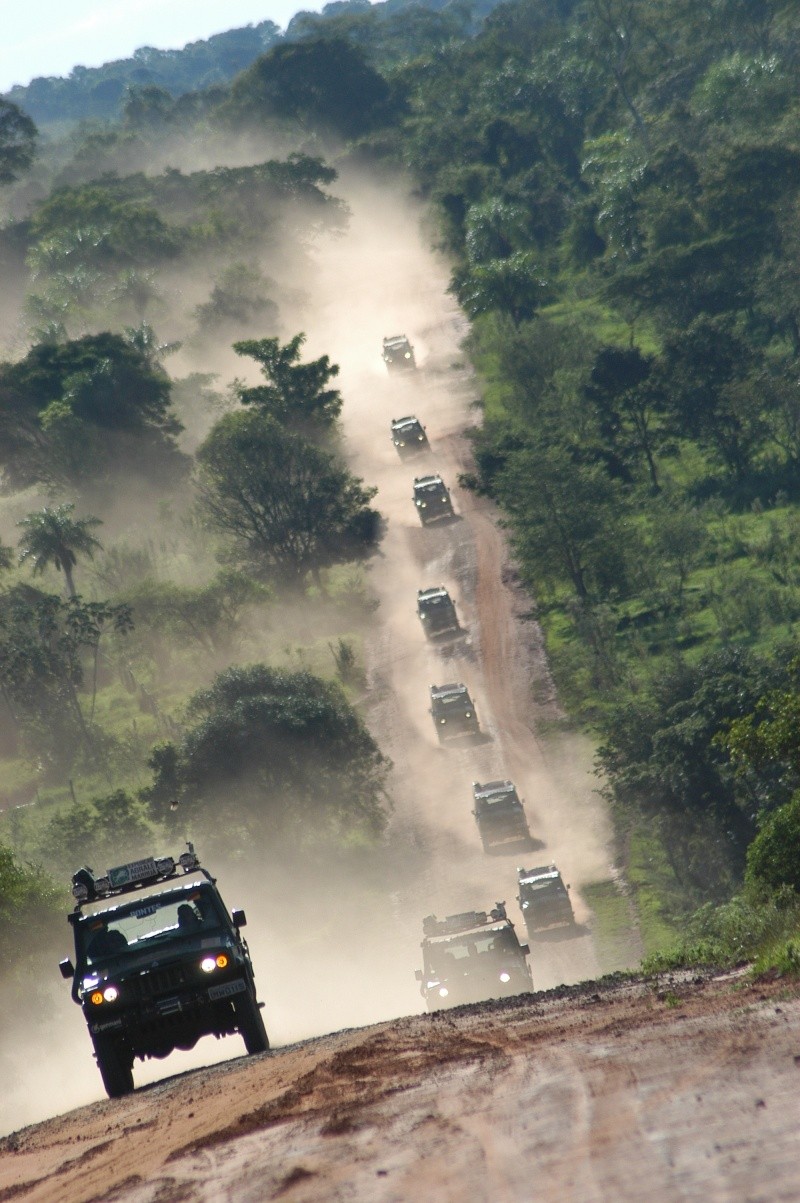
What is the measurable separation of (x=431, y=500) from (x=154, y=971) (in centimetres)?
6220

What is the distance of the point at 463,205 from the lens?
374 ft

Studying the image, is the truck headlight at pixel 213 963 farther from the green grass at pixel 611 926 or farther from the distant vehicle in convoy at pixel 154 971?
the green grass at pixel 611 926

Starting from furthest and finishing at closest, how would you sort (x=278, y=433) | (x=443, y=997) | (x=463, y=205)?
1. (x=463, y=205)
2. (x=278, y=433)
3. (x=443, y=997)

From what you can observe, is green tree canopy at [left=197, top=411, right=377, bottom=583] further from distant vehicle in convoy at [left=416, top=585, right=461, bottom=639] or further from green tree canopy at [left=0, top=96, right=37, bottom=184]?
green tree canopy at [left=0, top=96, right=37, bottom=184]

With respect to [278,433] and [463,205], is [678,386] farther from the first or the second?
[463,205]

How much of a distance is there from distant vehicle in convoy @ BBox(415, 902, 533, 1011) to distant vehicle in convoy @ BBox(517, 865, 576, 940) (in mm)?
9733

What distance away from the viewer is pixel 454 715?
56312 mm

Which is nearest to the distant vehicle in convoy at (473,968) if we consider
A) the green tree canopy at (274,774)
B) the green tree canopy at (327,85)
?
the green tree canopy at (274,774)

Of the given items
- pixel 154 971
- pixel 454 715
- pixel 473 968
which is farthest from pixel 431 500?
pixel 154 971

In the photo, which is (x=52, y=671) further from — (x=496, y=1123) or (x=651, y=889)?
(x=496, y=1123)

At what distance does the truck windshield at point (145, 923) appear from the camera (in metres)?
15.8

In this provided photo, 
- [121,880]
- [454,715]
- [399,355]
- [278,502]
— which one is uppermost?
[399,355]

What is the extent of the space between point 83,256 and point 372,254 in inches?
913

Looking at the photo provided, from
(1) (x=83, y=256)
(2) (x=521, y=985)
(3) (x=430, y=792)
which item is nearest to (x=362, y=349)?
(1) (x=83, y=256)
